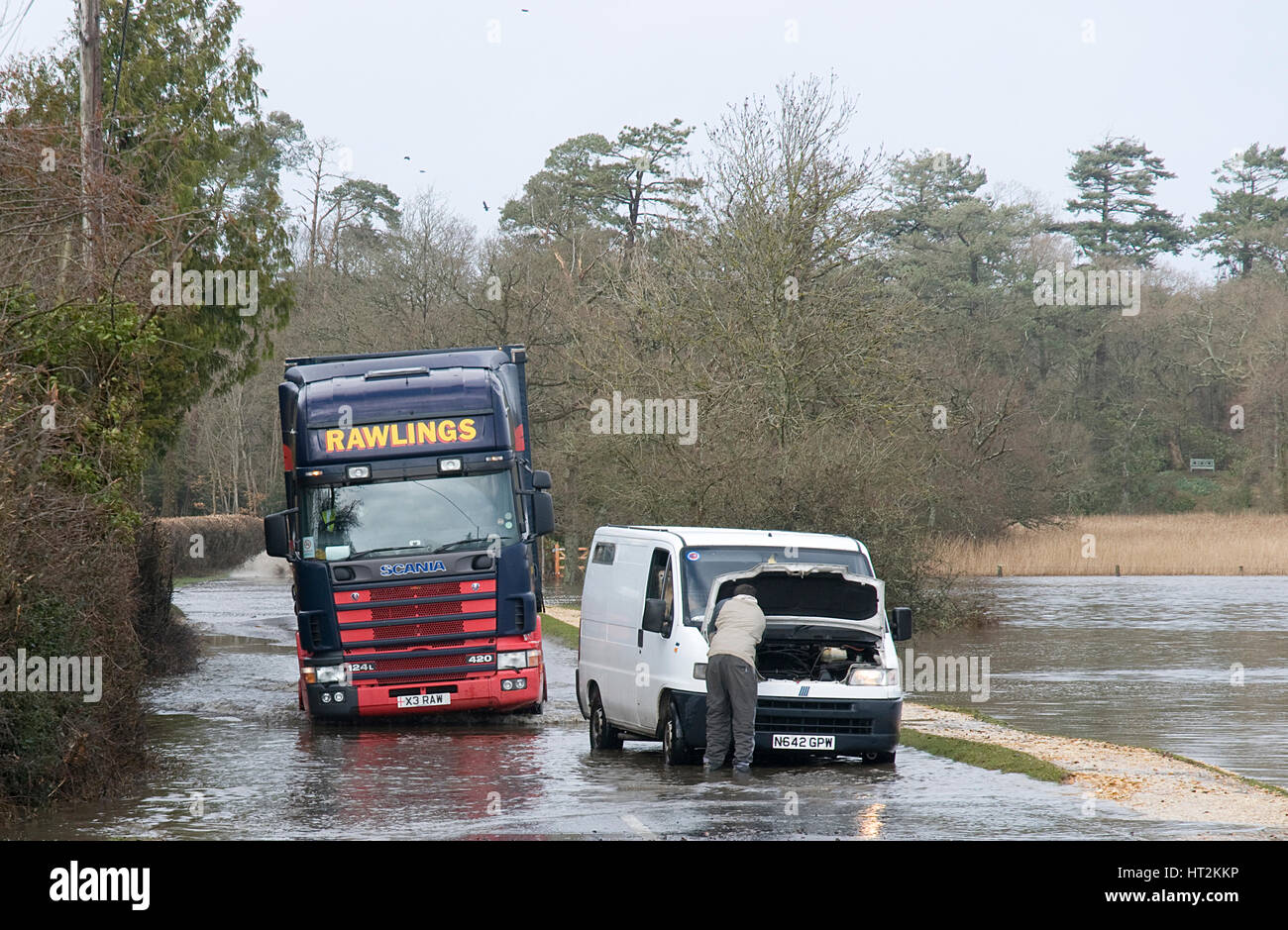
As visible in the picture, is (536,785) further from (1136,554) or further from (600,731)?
(1136,554)

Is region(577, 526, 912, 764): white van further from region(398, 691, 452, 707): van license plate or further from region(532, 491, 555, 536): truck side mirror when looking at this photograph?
region(398, 691, 452, 707): van license plate

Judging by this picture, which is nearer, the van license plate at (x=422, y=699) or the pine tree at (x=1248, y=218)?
the van license plate at (x=422, y=699)

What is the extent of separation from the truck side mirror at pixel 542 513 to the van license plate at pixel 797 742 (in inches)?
174

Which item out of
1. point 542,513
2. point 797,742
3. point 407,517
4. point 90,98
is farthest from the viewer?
point 90,98

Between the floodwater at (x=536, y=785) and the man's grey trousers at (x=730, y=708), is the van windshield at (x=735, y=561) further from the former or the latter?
the floodwater at (x=536, y=785)

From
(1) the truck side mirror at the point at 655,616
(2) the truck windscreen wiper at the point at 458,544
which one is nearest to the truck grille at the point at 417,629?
(2) the truck windscreen wiper at the point at 458,544

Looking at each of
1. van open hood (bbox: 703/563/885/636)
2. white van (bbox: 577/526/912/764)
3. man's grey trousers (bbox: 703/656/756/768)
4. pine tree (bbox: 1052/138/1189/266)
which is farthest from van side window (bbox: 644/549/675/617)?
pine tree (bbox: 1052/138/1189/266)

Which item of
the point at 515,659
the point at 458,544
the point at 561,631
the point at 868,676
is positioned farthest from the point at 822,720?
the point at 561,631

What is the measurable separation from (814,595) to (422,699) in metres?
4.97

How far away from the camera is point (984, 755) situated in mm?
15383

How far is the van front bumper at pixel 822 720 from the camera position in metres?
14.5

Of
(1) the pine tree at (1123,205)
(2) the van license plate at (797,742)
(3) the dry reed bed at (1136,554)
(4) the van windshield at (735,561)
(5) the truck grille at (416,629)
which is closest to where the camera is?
(2) the van license plate at (797,742)

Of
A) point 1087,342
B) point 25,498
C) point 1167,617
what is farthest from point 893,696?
point 1087,342

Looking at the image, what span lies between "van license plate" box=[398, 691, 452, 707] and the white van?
2.00 metres
